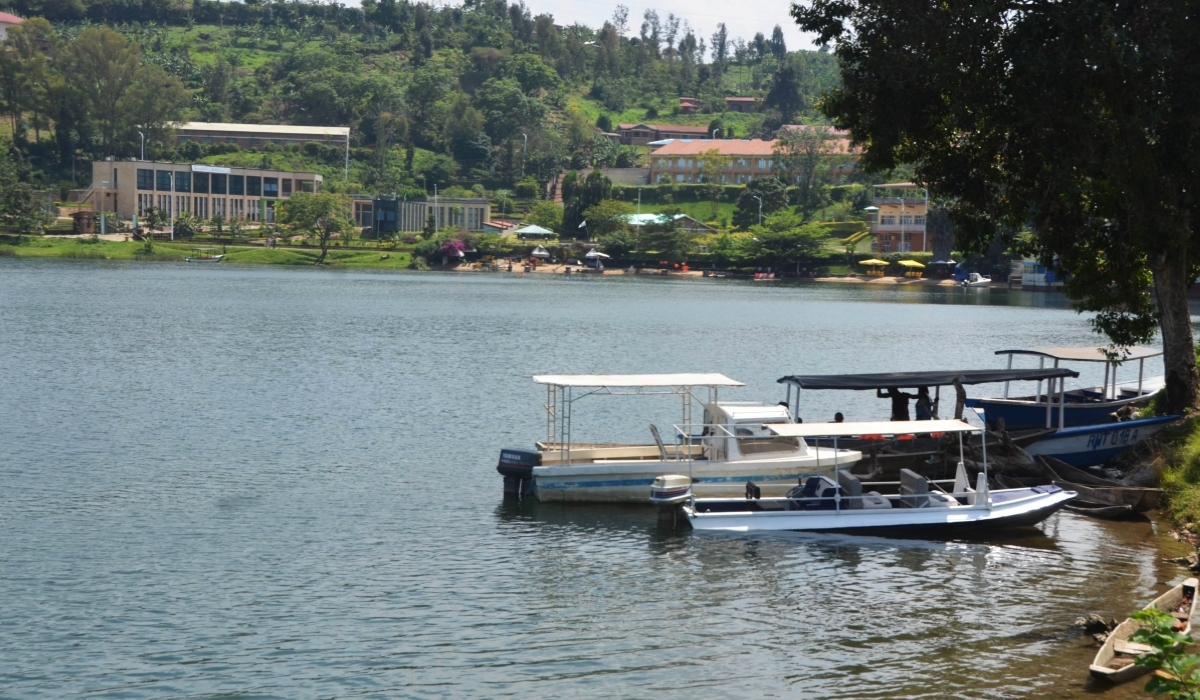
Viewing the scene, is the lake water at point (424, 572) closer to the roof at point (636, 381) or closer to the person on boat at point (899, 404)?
the roof at point (636, 381)

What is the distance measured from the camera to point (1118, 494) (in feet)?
95.9

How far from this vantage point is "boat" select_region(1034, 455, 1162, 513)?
29.1 m

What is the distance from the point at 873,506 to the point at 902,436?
181 inches

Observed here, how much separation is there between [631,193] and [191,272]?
3115 inches

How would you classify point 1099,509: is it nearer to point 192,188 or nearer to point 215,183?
point 192,188

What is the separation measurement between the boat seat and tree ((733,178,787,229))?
143930mm

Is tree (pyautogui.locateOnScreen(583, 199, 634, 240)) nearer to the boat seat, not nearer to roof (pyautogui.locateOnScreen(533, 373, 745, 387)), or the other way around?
roof (pyautogui.locateOnScreen(533, 373, 745, 387))

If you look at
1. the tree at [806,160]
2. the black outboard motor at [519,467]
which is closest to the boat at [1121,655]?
the black outboard motor at [519,467]

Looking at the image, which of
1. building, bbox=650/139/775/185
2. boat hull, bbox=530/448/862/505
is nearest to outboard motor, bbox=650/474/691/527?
boat hull, bbox=530/448/862/505

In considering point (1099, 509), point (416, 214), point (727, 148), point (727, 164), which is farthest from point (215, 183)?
point (1099, 509)

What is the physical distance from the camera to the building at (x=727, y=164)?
7598 inches

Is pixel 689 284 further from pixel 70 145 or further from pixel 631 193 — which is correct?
pixel 70 145

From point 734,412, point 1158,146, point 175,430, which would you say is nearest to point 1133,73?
point 1158,146

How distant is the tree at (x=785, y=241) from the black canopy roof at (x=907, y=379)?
121 meters
